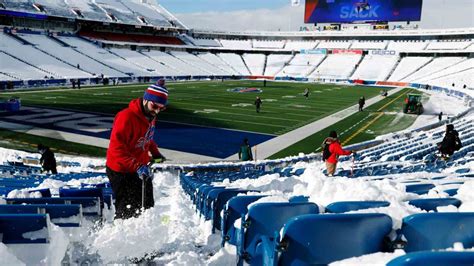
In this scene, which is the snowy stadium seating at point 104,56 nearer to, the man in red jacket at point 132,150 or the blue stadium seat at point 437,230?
the man in red jacket at point 132,150

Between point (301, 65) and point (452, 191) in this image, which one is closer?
point (452, 191)

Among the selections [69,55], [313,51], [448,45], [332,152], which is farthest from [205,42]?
[332,152]

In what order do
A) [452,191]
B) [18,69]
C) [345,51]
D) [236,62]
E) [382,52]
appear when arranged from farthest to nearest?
[236,62]
[345,51]
[382,52]
[18,69]
[452,191]

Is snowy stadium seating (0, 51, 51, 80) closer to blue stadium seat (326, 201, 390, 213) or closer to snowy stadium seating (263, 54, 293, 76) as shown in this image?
snowy stadium seating (263, 54, 293, 76)

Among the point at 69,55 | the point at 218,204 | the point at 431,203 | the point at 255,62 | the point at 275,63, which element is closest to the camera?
the point at 431,203

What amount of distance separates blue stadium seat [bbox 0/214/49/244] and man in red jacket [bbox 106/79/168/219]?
1666mm

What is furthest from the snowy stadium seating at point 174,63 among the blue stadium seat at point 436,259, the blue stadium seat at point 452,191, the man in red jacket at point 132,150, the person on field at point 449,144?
the blue stadium seat at point 436,259

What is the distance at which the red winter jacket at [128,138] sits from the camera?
15.2 ft

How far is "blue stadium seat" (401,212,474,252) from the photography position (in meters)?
2.31

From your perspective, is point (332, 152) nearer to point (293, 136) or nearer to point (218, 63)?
point (293, 136)

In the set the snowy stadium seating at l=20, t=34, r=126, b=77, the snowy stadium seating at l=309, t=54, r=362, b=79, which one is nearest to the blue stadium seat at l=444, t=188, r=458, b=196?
the snowy stadium seating at l=20, t=34, r=126, b=77

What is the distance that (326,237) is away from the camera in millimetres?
2314

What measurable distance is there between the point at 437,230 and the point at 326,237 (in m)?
0.64

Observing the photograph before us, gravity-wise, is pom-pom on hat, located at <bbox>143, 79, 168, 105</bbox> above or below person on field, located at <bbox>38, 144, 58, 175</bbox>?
above
